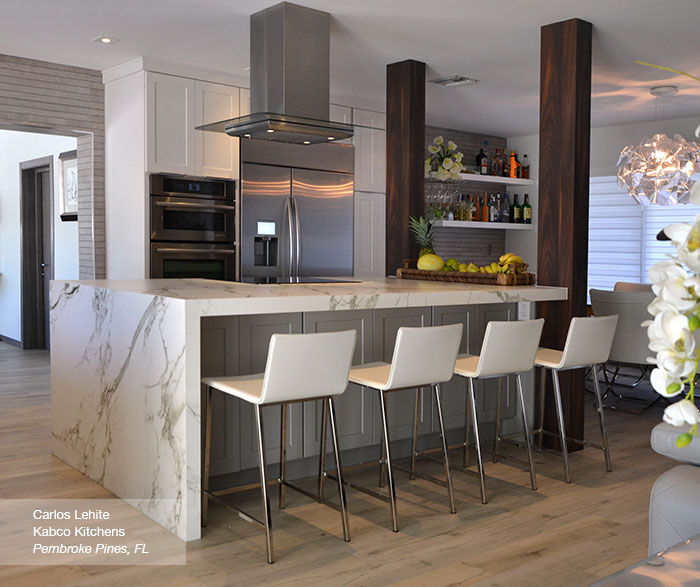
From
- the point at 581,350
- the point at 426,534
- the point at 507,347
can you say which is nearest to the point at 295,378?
the point at 426,534

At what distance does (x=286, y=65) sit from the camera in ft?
14.1

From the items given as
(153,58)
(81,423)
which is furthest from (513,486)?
(153,58)

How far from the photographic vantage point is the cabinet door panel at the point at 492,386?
442 centimetres

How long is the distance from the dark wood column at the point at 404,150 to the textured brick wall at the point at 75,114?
7.70 ft

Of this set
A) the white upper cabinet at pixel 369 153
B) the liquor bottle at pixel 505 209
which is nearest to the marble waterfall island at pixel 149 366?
the white upper cabinet at pixel 369 153

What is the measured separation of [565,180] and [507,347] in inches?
56.1

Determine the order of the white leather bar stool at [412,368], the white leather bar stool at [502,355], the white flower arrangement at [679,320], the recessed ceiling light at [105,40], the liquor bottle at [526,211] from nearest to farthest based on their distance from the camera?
the white flower arrangement at [679,320] → the white leather bar stool at [412,368] → the white leather bar stool at [502,355] → the recessed ceiling light at [105,40] → the liquor bottle at [526,211]

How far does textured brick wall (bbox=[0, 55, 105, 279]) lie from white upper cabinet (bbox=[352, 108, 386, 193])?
2.26 m

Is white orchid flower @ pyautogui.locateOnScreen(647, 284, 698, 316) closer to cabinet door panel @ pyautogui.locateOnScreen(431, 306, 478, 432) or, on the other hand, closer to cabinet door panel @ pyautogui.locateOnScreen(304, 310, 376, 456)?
cabinet door panel @ pyautogui.locateOnScreen(304, 310, 376, 456)

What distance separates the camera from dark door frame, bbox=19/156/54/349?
26.8 feet

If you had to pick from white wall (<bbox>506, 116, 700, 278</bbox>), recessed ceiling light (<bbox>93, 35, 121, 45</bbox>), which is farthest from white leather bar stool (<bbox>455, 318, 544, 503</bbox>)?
white wall (<bbox>506, 116, 700, 278</bbox>)

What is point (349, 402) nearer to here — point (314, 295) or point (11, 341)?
point (314, 295)

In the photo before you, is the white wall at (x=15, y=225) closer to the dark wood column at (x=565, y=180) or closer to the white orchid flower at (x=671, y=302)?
the dark wood column at (x=565, y=180)

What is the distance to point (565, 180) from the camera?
4.46m
